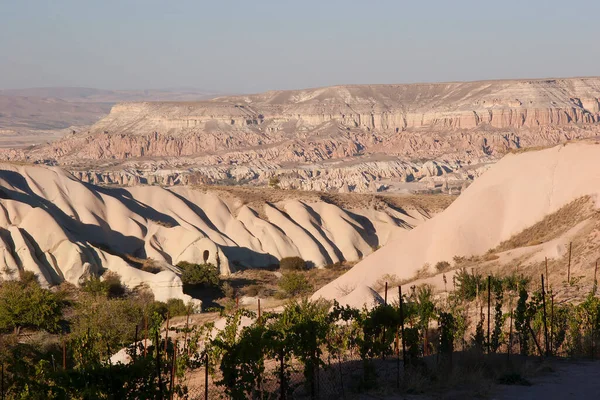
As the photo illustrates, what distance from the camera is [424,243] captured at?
31.0 m

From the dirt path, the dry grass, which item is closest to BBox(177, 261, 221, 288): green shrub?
the dry grass

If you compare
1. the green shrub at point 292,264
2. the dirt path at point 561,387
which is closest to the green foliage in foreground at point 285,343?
the dirt path at point 561,387

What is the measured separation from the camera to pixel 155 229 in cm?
4691

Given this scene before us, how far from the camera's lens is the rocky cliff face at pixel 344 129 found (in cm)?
13238

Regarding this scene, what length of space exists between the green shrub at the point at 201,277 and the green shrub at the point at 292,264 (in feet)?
24.1

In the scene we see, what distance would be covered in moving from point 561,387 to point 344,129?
144650 millimetres

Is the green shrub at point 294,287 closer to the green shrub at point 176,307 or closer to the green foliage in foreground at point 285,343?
the green shrub at point 176,307

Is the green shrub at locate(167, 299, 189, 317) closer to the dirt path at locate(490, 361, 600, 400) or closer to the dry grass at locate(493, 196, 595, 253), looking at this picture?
the dry grass at locate(493, 196, 595, 253)

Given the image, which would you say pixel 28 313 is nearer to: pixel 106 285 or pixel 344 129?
pixel 106 285

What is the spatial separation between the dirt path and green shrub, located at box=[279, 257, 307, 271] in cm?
3327

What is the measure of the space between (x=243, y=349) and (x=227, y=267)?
32.2 m

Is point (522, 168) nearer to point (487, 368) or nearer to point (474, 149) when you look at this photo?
point (487, 368)

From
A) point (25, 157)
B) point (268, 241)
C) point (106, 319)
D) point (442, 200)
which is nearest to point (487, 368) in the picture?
point (106, 319)

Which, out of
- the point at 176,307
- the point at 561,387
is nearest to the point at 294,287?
the point at 176,307
